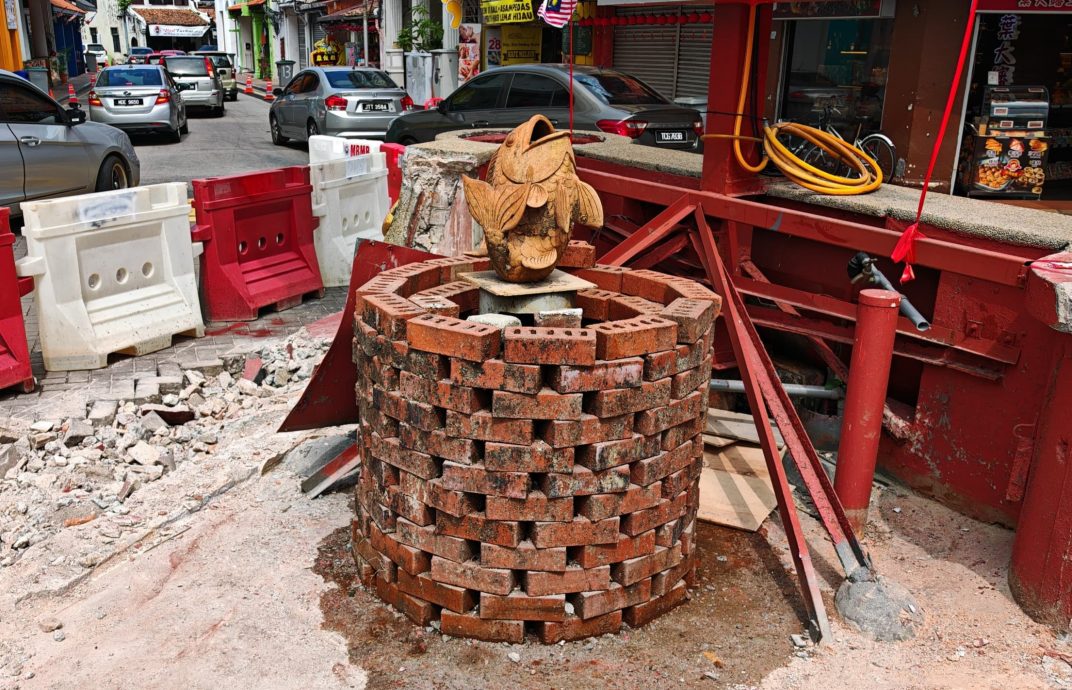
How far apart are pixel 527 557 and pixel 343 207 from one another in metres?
6.24

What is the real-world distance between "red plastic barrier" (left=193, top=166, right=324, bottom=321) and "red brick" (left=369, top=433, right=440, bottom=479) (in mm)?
4458

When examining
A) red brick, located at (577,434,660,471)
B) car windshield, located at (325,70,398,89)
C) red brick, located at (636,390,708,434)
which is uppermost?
car windshield, located at (325,70,398,89)

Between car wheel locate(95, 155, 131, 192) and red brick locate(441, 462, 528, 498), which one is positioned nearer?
red brick locate(441, 462, 528, 498)

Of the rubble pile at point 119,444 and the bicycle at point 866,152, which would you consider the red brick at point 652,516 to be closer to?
the rubble pile at point 119,444

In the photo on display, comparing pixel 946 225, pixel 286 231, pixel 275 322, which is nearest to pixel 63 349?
pixel 275 322

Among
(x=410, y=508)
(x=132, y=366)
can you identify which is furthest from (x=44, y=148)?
(x=410, y=508)

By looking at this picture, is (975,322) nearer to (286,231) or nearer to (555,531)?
(555,531)

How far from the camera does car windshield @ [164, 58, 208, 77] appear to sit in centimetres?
2695

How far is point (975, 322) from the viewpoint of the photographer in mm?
4625

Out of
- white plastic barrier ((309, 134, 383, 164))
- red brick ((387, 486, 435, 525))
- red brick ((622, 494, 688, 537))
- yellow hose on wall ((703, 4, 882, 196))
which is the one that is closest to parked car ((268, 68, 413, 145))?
white plastic barrier ((309, 134, 383, 164))

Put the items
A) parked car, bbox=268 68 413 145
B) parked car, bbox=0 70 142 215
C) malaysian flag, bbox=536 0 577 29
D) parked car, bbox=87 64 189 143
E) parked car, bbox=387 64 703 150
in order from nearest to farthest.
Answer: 1. malaysian flag, bbox=536 0 577 29
2. parked car, bbox=0 70 142 215
3. parked car, bbox=387 64 703 150
4. parked car, bbox=268 68 413 145
5. parked car, bbox=87 64 189 143

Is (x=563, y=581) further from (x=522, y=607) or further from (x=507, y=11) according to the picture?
(x=507, y=11)

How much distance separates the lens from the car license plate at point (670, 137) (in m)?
11.6

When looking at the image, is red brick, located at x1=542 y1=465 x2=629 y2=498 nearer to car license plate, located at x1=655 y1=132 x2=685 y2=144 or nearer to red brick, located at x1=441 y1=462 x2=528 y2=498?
red brick, located at x1=441 y1=462 x2=528 y2=498
